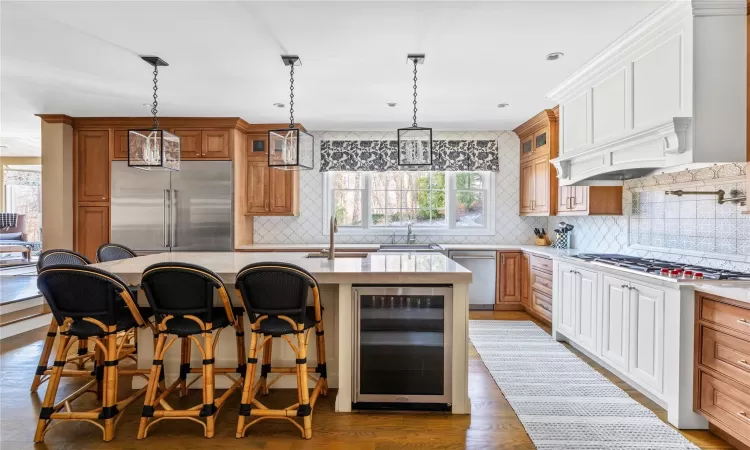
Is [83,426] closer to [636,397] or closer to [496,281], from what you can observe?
[636,397]

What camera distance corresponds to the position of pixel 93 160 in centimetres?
534

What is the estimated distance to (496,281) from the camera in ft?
17.8

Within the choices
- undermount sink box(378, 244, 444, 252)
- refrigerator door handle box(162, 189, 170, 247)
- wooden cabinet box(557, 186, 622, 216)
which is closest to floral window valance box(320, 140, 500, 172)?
undermount sink box(378, 244, 444, 252)

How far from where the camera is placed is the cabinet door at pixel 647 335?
2596 mm

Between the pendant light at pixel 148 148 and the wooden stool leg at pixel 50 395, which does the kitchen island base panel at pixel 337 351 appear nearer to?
the wooden stool leg at pixel 50 395

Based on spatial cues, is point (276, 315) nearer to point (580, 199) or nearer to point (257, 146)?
point (580, 199)

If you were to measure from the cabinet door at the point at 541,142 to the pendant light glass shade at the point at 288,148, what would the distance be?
324 centimetres

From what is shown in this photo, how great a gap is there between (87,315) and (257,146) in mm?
3735

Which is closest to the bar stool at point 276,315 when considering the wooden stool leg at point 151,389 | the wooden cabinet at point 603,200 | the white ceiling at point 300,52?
the wooden stool leg at point 151,389

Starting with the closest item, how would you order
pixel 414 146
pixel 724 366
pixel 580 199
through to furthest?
pixel 724 366 → pixel 414 146 → pixel 580 199

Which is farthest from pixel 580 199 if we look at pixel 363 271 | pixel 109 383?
pixel 109 383

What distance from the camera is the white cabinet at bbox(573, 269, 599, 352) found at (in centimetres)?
343

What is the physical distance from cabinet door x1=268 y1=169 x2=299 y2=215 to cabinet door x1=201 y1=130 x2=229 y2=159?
65 cm

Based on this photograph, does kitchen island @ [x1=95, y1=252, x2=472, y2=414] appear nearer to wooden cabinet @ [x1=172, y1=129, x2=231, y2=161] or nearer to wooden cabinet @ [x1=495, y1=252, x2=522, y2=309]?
wooden cabinet @ [x1=172, y1=129, x2=231, y2=161]
